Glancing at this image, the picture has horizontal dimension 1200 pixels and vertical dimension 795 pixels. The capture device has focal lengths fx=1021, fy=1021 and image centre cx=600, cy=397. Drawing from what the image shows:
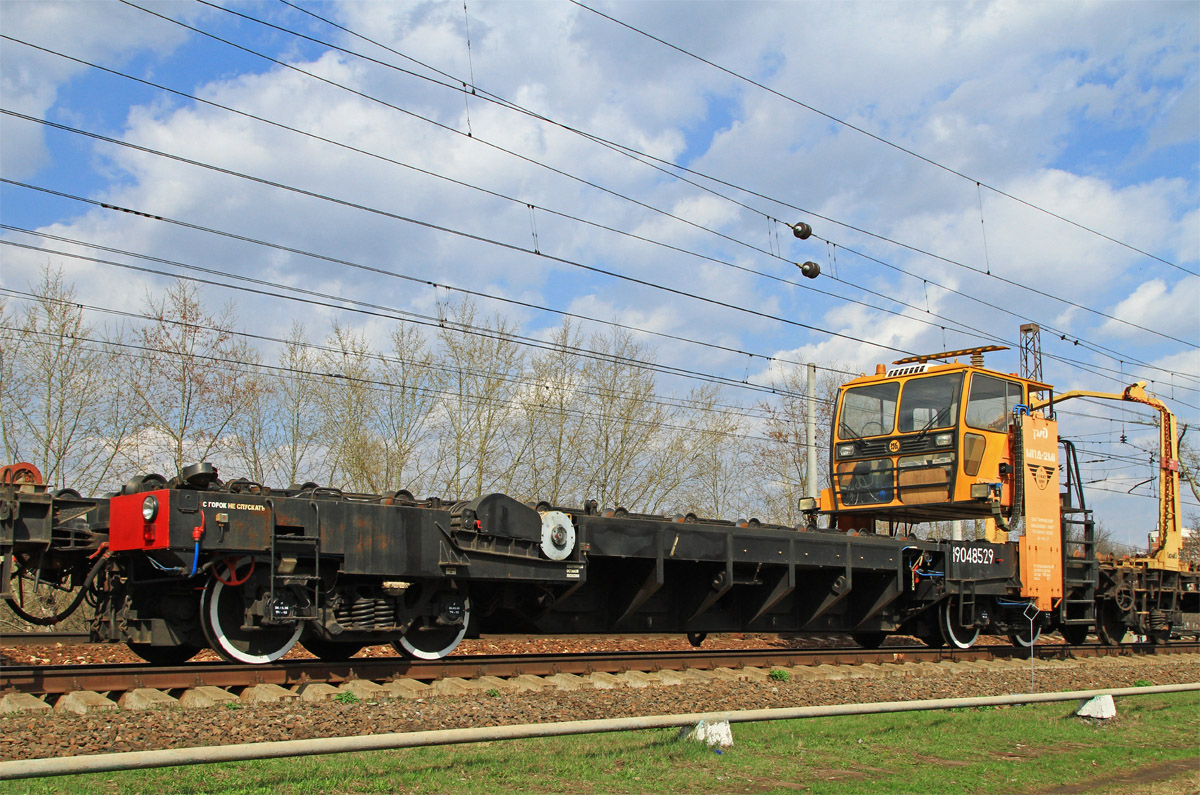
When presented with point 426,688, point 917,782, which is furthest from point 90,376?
point 917,782

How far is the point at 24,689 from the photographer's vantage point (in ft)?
25.3

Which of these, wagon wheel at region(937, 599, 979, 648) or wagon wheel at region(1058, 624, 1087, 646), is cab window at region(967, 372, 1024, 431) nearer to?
wagon wheel at region(937, 599, 979, 648)

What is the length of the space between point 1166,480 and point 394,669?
46.8 feet

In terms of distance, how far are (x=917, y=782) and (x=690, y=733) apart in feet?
4.97

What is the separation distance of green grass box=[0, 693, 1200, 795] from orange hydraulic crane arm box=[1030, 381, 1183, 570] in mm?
9748

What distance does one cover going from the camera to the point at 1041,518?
1498 centimetres

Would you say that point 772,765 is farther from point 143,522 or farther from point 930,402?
point 930,402

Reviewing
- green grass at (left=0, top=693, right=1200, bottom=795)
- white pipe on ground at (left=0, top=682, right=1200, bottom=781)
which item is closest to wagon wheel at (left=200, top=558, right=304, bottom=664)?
green grass at (left=0, top=693, right=1200, bottom=795)

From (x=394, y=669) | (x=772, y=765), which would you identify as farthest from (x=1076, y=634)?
(x=394, y=669)

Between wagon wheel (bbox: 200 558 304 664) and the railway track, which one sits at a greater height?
wagon wheel (bbox: 200 558 304 664)

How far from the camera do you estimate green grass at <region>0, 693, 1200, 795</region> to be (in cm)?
565

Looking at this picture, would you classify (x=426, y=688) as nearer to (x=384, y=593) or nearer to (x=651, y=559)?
(x=384, y=593)

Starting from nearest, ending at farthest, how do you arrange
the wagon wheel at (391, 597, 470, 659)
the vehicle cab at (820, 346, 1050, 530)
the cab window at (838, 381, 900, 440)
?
the wagon wheel at (391, 597, 470, 659), the vehicle cab at (820, 346, 1050, 530), the cab window at (838, 381, 900, 440)

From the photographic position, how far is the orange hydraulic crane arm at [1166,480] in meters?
17.5
